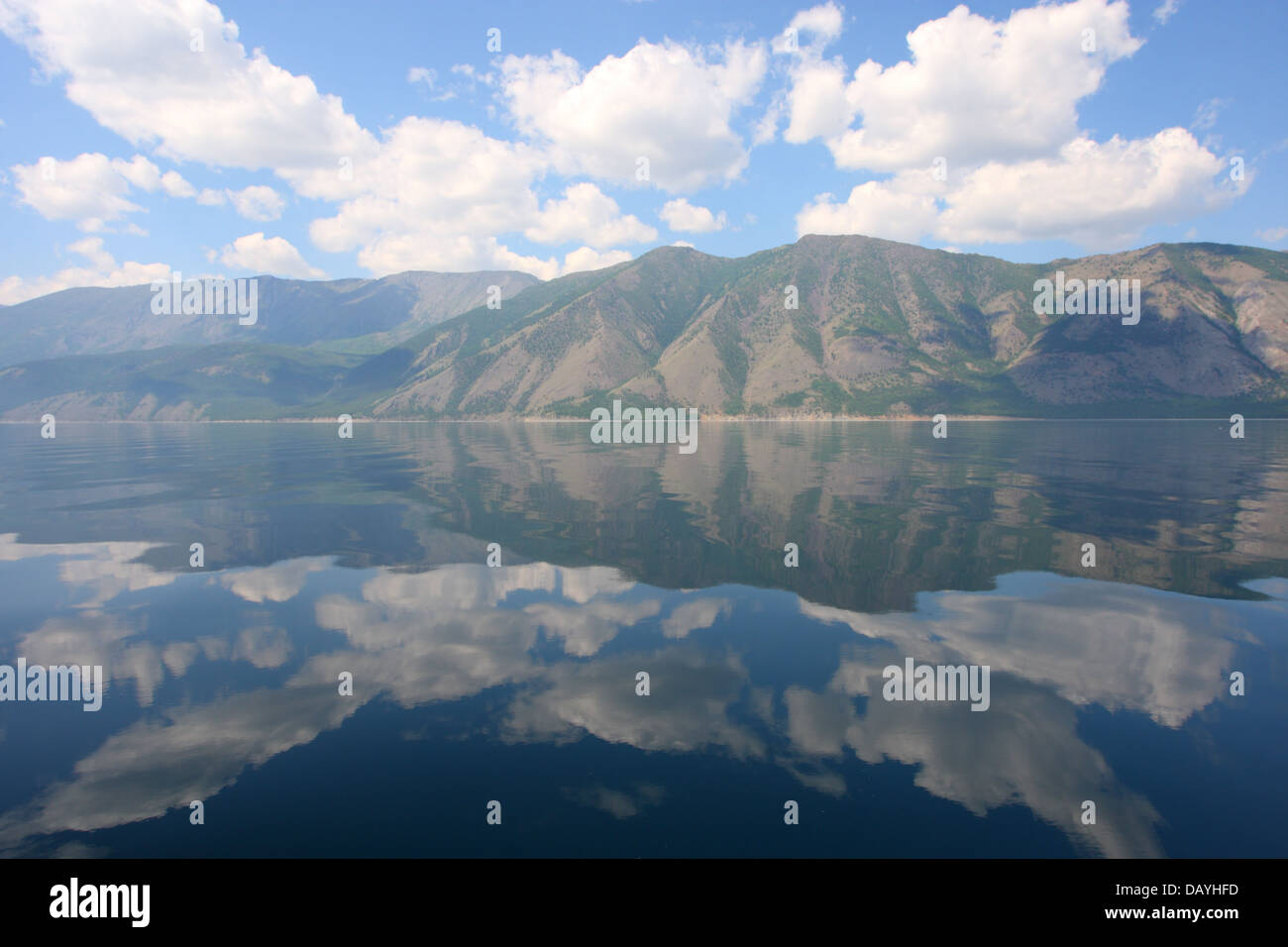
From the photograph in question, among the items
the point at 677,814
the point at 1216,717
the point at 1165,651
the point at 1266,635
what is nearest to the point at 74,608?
the point at 677,814

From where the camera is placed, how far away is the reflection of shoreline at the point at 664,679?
2000cm

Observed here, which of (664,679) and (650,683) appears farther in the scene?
(664,679)

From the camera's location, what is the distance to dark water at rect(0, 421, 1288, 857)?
17812 mm

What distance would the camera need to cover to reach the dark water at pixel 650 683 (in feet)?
58.4

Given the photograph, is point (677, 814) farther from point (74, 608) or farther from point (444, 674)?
point (74, 608)

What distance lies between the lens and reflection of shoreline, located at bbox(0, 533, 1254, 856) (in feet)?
65.6

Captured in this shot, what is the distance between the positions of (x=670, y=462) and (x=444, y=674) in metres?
86.8

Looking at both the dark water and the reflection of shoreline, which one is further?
the reflection of shoreline

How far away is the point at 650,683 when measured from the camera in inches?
1065

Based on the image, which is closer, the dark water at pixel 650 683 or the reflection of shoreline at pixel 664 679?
the dark water at pixel 650 683

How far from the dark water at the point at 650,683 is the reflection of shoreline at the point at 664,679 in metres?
0.15

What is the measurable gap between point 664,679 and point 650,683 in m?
0.69

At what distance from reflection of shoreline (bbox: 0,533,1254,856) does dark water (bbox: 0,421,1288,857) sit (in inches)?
6.0
